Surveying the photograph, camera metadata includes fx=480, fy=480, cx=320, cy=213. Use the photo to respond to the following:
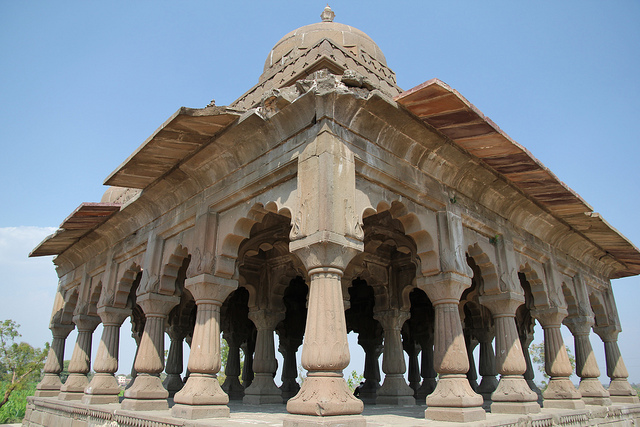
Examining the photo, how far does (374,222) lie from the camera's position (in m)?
9.91

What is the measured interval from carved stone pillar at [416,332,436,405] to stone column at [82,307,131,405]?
8.03 metres

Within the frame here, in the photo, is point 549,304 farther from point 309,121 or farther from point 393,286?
point 309,121

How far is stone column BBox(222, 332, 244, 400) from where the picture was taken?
13.9 meters

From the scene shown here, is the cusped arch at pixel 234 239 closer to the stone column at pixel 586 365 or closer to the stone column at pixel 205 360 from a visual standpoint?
the stone column at pixel 205 360

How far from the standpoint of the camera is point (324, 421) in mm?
4746

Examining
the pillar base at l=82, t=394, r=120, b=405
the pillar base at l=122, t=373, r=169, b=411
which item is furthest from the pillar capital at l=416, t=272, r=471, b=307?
the pillar base at l=82, t=394, r=120, b=405

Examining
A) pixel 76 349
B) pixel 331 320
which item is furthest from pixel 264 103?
pixel 76 349

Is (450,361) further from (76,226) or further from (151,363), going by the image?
(76,226)

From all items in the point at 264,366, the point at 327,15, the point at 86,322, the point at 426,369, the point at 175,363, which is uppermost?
the point at 327,15

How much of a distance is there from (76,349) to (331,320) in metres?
9.64

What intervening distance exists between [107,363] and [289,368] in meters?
5.67

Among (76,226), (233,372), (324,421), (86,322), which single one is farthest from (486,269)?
(86,322)

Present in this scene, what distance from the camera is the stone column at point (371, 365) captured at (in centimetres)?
1413

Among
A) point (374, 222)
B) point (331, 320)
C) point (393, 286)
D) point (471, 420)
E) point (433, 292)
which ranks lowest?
point (471, 420)
